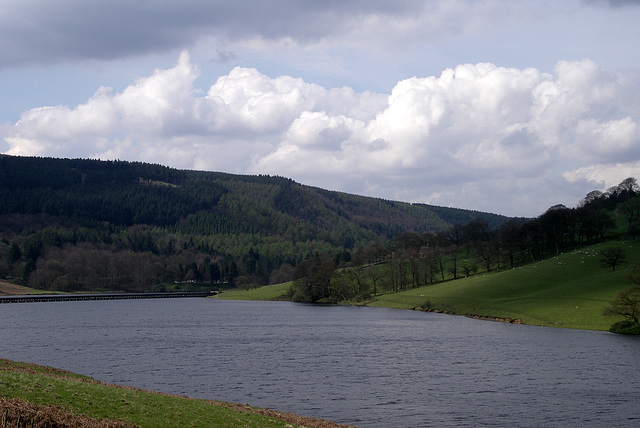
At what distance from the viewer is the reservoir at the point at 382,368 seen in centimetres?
3844

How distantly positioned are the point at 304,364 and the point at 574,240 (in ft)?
456

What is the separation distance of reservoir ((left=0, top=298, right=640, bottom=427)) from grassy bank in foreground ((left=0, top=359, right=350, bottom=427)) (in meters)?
8.74

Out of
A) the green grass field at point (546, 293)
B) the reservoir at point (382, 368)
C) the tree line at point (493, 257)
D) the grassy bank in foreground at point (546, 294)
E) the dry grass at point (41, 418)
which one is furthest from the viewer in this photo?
the tree line at point (493, 257)

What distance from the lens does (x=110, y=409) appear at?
24.8 metres

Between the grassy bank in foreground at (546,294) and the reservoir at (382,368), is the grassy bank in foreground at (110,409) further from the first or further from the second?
the grassy bank in foreground at (546,294)

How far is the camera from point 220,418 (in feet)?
89.0

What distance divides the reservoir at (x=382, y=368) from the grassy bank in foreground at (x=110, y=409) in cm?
874

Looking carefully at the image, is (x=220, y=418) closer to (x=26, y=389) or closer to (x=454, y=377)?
(x=26, y=389)

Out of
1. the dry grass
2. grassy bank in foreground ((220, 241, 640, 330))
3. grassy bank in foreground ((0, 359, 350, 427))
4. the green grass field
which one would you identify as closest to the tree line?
grassy bank in foreground ((220, 241, 640, 330))

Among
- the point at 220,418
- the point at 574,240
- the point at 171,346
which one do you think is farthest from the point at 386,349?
the point at 574,240

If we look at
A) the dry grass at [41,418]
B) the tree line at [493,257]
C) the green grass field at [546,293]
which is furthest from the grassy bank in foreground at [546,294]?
the dry grass at [41,418]

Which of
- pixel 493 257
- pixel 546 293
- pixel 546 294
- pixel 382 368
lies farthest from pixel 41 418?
pixel 493 257

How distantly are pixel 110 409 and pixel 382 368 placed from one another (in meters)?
33.5

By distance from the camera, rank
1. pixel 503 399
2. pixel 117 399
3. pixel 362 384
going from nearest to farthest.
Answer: pixel 117 399 < pixel 503 399 < pixel 362 384
